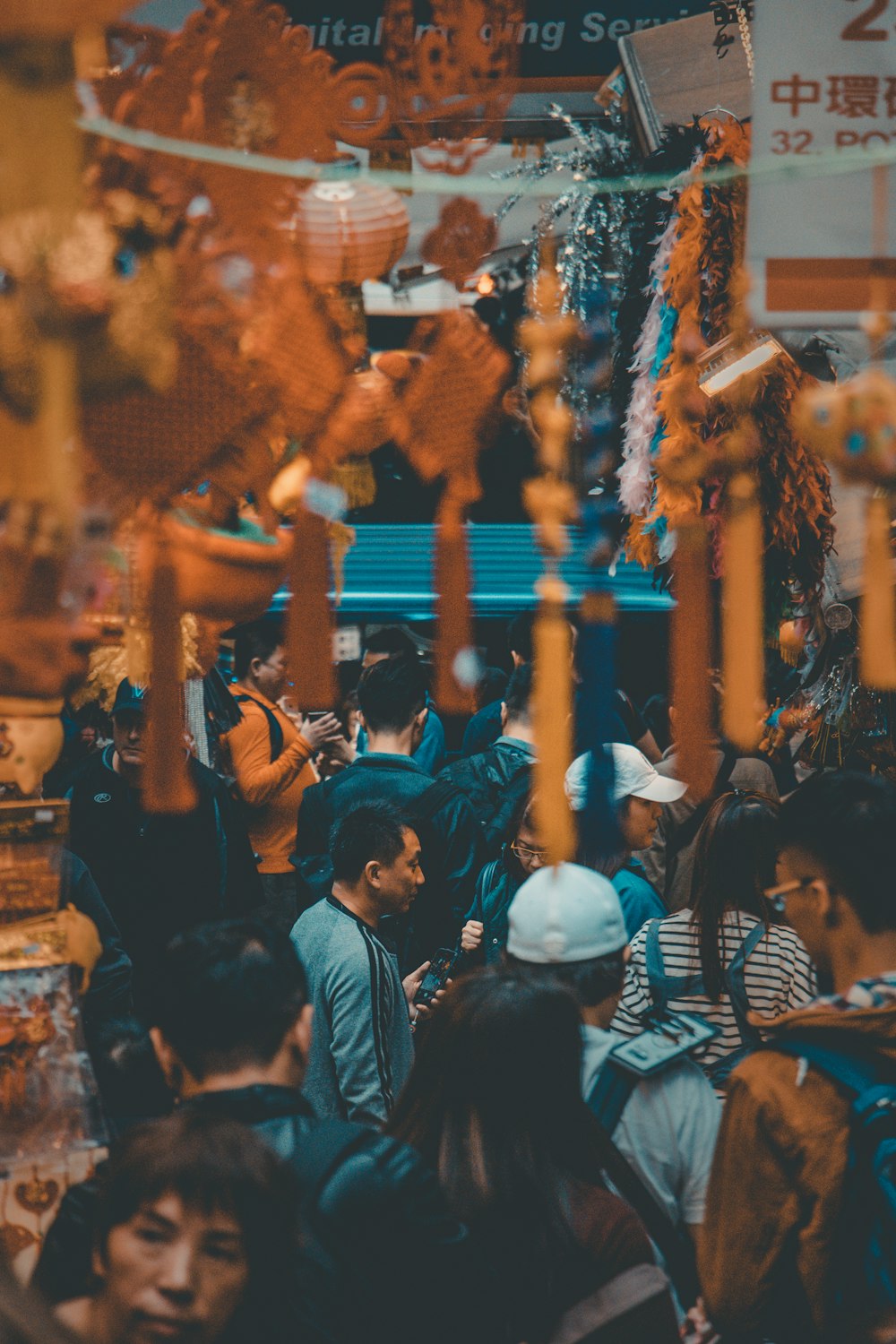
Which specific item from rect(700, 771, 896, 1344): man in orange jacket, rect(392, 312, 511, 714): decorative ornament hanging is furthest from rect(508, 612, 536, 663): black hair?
rect(700, 771, 896, 1344): man in orange jacket

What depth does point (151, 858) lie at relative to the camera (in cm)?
425

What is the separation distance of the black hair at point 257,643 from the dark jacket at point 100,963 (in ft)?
8.48

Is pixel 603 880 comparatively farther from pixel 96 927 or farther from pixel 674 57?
pixel 674 57

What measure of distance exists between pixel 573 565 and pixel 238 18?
19.6 ft

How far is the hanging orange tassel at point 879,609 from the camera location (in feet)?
8.81

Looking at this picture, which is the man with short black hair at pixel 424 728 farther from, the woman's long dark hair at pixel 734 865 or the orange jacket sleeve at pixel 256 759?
the woman's long dark hair at pixel 734 865

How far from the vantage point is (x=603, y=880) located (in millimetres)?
2760

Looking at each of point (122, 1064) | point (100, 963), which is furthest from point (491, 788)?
point (122, 1064)

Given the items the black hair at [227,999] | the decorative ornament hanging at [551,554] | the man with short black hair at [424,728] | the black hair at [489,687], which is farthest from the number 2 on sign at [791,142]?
the black hair at [489,687]

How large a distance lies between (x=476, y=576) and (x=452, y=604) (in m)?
5.40

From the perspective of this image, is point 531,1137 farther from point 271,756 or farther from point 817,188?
point 271,756

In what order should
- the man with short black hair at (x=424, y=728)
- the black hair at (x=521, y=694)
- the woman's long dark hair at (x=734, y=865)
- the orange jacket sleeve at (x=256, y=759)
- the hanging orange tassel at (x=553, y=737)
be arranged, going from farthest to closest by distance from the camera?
the man with short black hair at (x=424, y=728)
the orange jacket sleeve at (x=256, y=759)
the black hair at (x=521, y=694)
the woman's long dark hair at (x=734, y=865)
the hanging orange tassel at (x=553, y=737)

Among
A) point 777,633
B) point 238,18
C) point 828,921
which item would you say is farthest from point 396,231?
point 777,633

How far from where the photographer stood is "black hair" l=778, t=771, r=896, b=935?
2.30 meters
